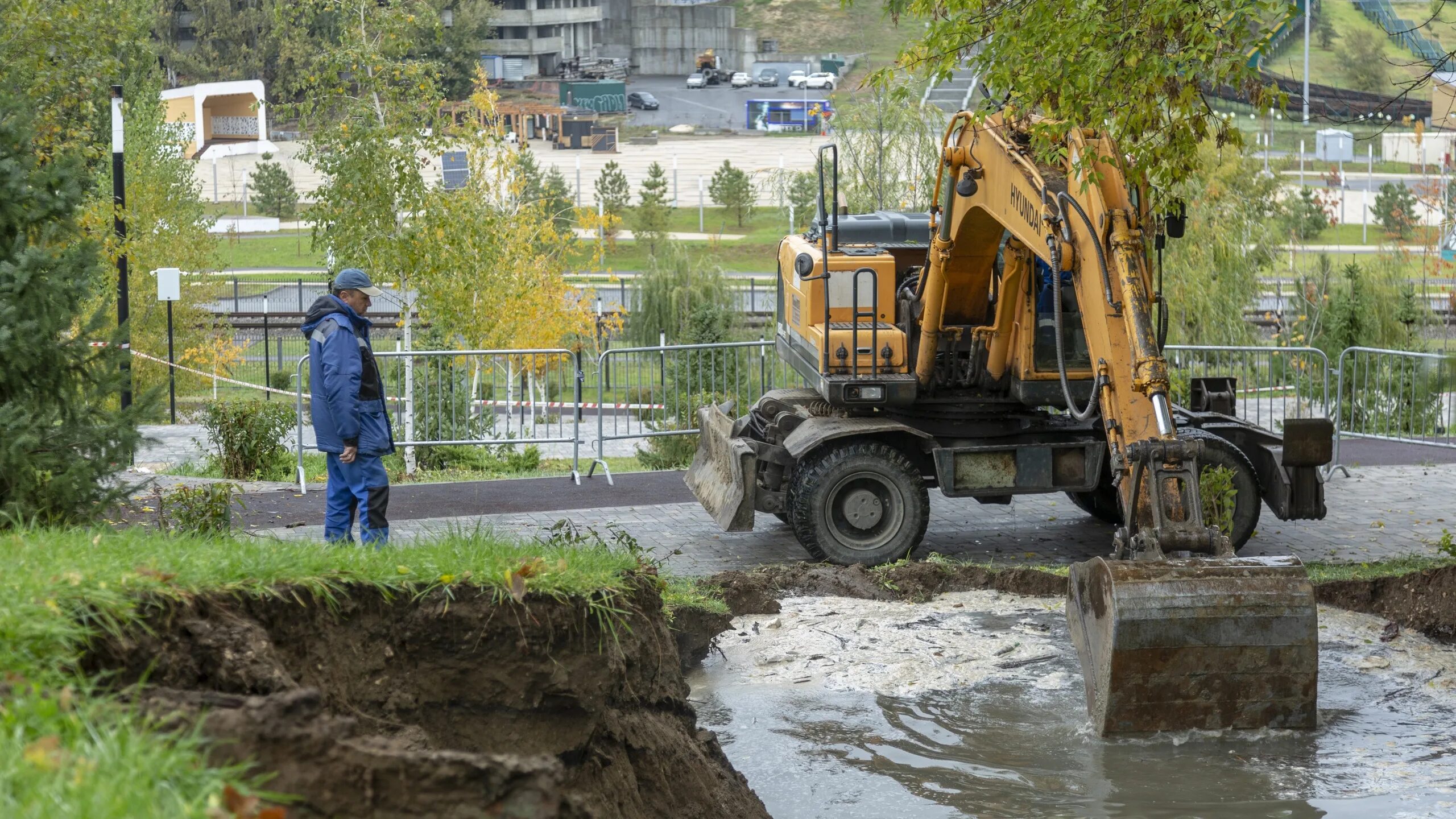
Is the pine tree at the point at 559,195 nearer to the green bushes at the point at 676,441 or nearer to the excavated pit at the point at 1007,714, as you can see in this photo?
the green bushes at the point at 676,441

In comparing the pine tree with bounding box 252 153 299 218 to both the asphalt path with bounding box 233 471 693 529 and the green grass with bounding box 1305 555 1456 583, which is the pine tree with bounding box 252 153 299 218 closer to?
the asphalt path with bounding box 233 471 693 529

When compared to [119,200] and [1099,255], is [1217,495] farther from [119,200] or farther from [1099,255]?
[119,200]

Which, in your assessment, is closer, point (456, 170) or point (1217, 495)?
point (1217, 495)

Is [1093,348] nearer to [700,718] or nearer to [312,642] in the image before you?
[700,718]

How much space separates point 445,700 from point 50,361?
3.49m

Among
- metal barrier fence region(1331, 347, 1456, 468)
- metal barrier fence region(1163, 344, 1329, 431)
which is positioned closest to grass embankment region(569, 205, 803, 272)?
metal barrier fence region(1163, 344, 1329, 431)

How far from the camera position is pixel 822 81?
279ft

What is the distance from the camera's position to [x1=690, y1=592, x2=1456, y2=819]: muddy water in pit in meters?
6.76

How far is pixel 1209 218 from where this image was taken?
29422mm

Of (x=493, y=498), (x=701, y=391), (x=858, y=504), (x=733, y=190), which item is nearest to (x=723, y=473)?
(x=858, y=504)

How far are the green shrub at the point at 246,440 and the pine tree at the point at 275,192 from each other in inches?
1912

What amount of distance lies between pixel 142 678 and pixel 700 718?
13.3 ft

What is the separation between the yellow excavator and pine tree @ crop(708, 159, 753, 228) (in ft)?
154

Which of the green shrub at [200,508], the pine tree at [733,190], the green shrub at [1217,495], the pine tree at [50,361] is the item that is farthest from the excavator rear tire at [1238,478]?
the pine tree at [733,190]
